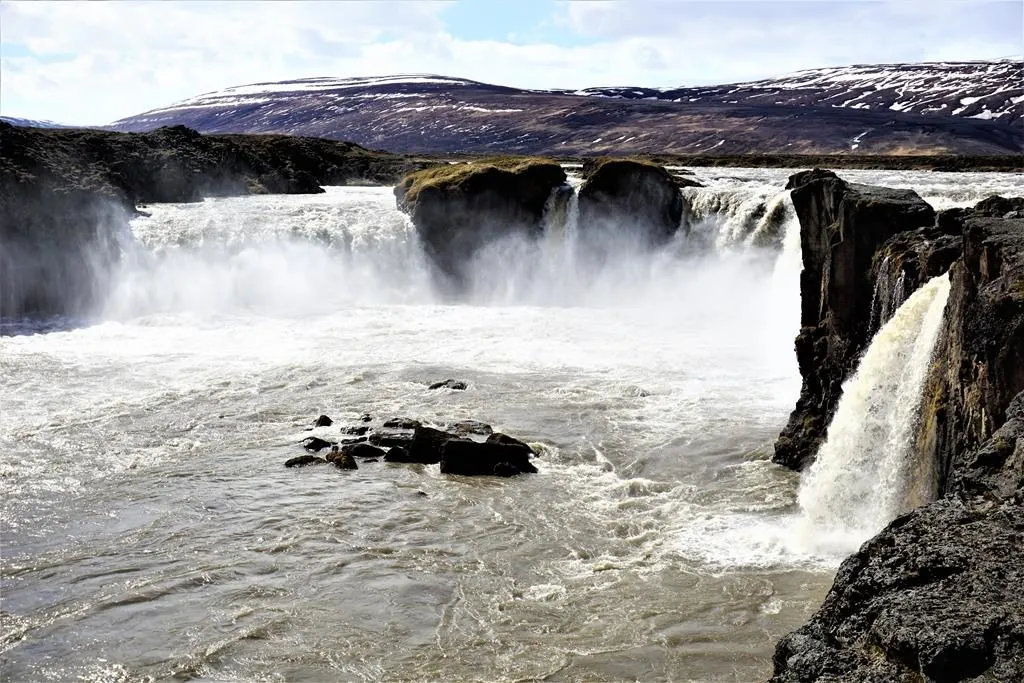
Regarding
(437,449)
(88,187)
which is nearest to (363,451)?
(437,449)

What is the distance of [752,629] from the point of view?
37.4 ft

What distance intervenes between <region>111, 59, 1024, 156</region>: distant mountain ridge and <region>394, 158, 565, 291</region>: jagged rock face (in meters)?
59.8

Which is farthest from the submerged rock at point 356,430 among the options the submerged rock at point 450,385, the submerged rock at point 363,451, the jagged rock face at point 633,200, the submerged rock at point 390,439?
the jagged rock face at point 633,200

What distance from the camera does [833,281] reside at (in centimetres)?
1666

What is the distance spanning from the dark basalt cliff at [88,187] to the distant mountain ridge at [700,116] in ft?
194

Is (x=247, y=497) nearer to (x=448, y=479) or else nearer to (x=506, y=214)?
(x=448, y=479)

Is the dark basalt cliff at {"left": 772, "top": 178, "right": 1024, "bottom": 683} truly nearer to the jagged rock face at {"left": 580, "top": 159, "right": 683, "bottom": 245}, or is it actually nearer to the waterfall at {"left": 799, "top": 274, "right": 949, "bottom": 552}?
the waterfall at {"left": 799, "top": 274, "right": 949, "bottom": 552}

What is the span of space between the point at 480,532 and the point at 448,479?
252cm

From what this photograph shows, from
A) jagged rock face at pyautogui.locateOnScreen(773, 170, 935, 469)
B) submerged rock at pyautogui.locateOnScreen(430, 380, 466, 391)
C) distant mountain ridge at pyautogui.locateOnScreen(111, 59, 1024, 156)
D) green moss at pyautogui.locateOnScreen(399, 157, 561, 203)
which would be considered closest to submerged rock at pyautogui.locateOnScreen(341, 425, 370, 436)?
submerged rock at pyautogui.locateOnScreen(430, 380, 466, 391)

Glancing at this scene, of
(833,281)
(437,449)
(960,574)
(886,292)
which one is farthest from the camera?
(437,449)

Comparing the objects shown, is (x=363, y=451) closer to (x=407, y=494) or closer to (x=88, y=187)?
(x=407, y=494)

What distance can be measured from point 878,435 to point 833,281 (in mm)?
3480

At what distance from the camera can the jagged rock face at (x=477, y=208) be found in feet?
125

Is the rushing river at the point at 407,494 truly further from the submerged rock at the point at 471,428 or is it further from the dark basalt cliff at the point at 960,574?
the dark basalt cliff at the point at 960,574
